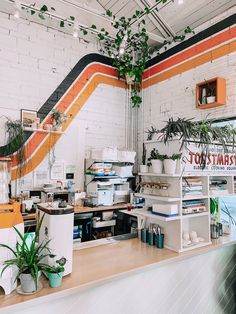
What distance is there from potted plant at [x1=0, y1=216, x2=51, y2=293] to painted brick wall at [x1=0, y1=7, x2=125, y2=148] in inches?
109

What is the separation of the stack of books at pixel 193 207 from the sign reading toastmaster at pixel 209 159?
0.29m

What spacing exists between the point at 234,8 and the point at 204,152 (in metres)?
2.60

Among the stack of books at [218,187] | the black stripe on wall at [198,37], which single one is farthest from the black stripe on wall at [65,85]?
the stack of books at [218,187]

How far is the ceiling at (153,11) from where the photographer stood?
3.68 metres

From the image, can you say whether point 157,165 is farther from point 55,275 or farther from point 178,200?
point 55,275

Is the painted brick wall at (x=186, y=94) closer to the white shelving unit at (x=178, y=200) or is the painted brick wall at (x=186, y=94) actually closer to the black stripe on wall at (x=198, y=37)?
the black stripe on wall at (x=198, y=37)

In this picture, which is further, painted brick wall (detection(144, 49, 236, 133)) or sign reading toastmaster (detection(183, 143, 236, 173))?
painted brick wall (detection(144, 49, 236, 133))

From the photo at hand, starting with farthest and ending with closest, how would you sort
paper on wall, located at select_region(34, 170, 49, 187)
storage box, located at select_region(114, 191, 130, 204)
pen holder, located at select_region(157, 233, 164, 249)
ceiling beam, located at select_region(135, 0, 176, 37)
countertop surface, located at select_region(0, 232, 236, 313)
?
storage box, located at select_region(114, 191, 130, 204) < paper on wall, located at select_region(34, 170, 49, 187) < ceiling beam, located at select_region(135, 0, 176, 37) < pen holder, located at select_region(157, 233, 164, 249) < countertop surface, located at select_region(0, 232, 236, 313)

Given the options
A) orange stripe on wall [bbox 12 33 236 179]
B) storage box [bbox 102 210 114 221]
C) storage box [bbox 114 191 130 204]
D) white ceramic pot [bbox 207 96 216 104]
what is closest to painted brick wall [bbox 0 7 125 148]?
orange stripe on wall [bbox 12 33 236 179]

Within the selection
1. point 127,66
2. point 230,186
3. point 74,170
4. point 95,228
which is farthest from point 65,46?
point 230,186

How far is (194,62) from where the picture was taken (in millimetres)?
4055

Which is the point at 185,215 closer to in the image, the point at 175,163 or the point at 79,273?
the point at 175,163

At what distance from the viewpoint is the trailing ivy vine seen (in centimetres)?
411

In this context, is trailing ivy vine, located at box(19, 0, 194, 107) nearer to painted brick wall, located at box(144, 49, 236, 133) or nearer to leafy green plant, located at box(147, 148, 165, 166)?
painted brick wall, located at box(144, 49, 236, 133)
